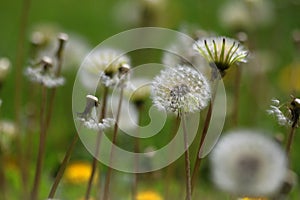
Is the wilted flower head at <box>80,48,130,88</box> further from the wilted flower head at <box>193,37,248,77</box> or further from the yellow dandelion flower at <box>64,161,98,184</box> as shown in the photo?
the yellow dandelion flower at <box>64,161,98,184</box>

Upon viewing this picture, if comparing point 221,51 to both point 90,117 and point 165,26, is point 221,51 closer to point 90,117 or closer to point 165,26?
point 90,117

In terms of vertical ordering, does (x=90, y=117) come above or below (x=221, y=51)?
below

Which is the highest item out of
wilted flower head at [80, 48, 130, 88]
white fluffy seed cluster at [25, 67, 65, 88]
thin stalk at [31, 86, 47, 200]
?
wilted flower head at [80, 48, 130, 88]

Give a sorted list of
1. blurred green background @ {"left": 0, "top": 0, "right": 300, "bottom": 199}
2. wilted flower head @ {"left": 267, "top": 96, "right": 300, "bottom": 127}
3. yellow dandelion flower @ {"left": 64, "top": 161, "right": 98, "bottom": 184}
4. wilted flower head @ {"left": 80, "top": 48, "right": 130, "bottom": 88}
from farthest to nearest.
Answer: blurred green background @ {"left": 0, "top": 0, "right": 300, "bottom": 199}, yellow dandelion flower @ {"left": 64, "top": 161, "right": 98, "bottom": 184}, wilted flower head @ {"left": 80, "top": 48, "right": 130, "bottom": 88}, wilted flower head @ {"left": 267, "top": 96, "right": 300, "bottom": 127}

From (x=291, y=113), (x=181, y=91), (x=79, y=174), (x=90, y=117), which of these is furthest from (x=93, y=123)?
(x=79, y=174)

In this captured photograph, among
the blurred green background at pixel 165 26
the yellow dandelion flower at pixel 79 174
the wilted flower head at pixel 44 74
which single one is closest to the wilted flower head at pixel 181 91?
the wilted flower head at pixel 44 74

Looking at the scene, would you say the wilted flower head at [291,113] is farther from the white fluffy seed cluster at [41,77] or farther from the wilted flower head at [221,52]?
the white fluffy seed cluster at [41,77]

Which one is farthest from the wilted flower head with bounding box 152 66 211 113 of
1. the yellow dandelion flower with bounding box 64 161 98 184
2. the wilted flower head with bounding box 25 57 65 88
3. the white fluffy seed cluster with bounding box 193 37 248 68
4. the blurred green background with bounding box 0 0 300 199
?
the yellow dandelion flower with bounding box 64 161 98 184
